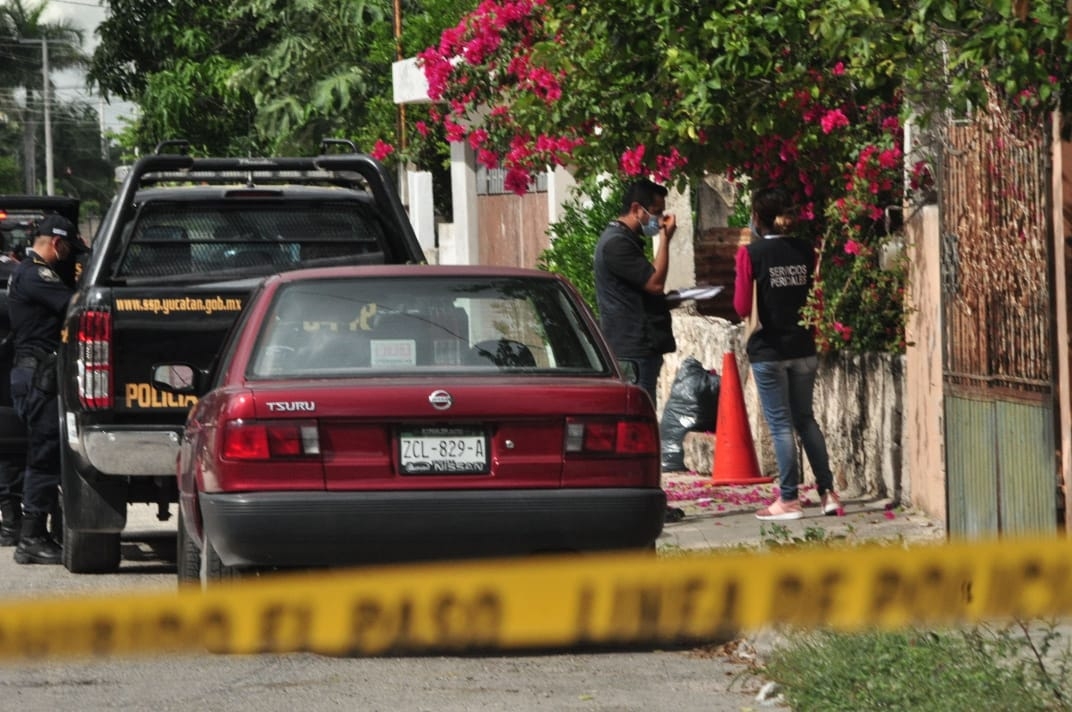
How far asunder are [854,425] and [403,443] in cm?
567

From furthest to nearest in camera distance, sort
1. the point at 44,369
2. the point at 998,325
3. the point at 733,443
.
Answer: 1. the point at 733,443
2. the point at 44,369
3. the point at 998,325

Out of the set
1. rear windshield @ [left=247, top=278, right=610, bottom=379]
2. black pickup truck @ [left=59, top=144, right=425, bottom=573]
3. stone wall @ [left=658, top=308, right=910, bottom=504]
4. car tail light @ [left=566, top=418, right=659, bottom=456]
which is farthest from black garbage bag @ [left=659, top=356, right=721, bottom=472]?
car tail light @ [left=566, top=418, right=659, bottom=456]

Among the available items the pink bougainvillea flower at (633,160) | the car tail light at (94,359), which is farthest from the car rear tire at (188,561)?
the pink bougainvillea flower at (633,160)

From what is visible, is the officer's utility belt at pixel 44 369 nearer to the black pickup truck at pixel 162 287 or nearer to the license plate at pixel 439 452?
the black pickup truck at pixel 162 287

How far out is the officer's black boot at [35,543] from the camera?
37.2 feet

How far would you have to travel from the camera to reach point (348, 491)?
7.55m

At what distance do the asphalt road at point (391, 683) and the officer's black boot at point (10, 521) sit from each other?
4348 millimetres

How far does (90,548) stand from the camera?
35.0 feet

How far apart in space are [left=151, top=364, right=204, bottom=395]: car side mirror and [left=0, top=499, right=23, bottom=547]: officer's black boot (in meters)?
3.52

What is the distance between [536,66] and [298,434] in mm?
5355

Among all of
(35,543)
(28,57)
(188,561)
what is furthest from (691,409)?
(28,57)

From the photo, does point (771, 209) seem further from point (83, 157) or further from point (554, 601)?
point (83, 157)

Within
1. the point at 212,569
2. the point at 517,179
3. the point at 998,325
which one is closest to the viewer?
the point at 212,569

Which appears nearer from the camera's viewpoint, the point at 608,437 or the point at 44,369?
the point at 608,437
